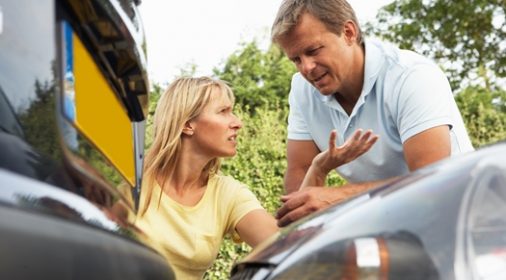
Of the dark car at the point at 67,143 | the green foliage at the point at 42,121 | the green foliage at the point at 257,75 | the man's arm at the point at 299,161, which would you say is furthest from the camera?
the green foliage at the point at 257,75

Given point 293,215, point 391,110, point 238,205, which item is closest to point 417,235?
point 293,215

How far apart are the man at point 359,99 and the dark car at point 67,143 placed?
1.56m

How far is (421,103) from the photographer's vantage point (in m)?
3.46

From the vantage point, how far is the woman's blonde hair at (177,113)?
3.88 m

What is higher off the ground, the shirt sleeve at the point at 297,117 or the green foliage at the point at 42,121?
the green foliage at the point at 42,121

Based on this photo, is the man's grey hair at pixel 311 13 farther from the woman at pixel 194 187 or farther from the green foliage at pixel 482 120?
the green foliage at pixel 482 120

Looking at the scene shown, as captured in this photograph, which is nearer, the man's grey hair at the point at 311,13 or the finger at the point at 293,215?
the finger at the point at 293,215

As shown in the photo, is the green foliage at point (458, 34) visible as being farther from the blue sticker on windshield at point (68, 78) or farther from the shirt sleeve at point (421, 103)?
the blue sticker on windshield at point (68, 78)

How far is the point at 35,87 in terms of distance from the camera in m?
1.58

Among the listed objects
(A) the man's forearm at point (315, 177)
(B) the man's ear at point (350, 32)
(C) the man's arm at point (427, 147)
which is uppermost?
(B) the man's ear at point (350, 32)

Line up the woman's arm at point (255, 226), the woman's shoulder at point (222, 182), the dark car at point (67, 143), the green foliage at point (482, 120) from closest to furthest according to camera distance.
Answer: the dark car at point (67, 143) < the woman's arm at point (255, 226) < the woman's shoulder at point (222, 182) < the green foliage at point (482, 120)

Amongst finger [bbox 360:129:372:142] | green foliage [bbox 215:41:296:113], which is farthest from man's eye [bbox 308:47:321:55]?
green foliage [bbox 215:41:296:113]

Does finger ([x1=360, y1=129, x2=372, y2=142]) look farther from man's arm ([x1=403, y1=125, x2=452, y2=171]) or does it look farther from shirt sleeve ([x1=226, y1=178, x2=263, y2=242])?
shirt sleeve ([x1=226, y1=178, x2=263, y2=242])

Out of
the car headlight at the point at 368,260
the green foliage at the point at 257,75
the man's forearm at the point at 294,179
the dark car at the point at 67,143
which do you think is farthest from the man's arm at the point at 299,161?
the green foliage at the point at 257,75
